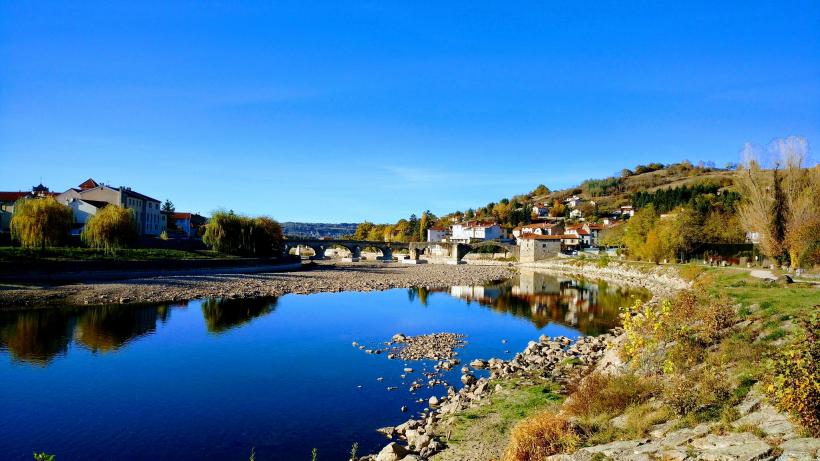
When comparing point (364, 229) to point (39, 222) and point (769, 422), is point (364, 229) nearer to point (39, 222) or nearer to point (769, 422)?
point (39, 222)

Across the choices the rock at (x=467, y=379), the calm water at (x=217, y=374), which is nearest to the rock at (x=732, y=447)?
the calm water at (x=217, y=374)

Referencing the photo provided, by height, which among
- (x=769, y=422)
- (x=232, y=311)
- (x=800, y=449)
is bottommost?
(x=232, y=311)

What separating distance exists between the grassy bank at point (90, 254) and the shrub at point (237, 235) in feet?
7.83

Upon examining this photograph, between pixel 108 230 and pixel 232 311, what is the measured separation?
26.1m

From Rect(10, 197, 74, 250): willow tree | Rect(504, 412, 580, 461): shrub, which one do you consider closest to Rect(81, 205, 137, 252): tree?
Rect(10, 197, 74, 250): willow tree

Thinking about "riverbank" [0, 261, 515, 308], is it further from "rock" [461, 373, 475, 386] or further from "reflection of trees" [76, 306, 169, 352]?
"rock" [461, 373, 475, 386]

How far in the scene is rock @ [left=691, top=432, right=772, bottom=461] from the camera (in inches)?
281

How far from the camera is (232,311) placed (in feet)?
126

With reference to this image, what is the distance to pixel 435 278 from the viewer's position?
73000 mm

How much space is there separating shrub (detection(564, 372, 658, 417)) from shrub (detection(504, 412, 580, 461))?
1.42 meters

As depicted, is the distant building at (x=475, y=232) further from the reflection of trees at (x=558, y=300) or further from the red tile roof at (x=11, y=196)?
the red tile roof at (x=11, y=196)

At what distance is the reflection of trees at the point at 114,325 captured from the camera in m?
26.0

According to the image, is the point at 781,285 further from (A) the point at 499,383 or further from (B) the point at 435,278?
(B) the point at 435,278

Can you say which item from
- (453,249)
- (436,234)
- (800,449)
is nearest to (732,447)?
(800,449)
